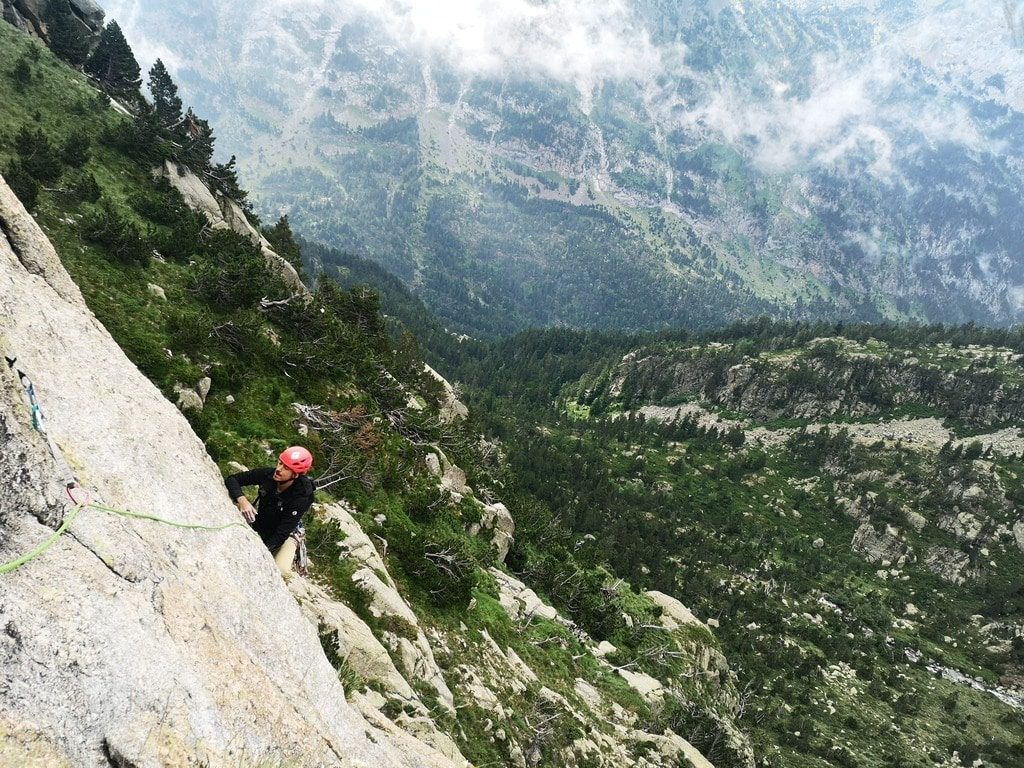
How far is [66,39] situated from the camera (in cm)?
5212

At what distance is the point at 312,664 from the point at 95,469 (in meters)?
4.09

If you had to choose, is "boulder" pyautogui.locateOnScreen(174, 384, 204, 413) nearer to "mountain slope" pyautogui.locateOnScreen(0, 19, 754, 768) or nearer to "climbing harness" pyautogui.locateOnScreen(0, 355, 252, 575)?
"mountain slope" pyautogui.locateOnScreen(0, 19, 754, 768)

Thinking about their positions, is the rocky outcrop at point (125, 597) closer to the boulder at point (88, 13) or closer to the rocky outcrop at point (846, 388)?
the boulder at point (88, 13)

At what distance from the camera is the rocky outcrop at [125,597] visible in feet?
13.3

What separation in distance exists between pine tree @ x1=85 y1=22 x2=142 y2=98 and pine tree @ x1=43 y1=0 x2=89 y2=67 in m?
1.23

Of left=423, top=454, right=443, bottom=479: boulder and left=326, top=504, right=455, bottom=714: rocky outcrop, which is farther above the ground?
left=423, top=454, right=443, bottom=479: boulder

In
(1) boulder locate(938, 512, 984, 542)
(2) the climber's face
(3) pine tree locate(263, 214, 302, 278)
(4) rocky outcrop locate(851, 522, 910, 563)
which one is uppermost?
(1) boulder locate(938, 512, 984, 542)

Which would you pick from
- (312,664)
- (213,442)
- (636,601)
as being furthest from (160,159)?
(636,601)

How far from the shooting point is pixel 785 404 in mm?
180625

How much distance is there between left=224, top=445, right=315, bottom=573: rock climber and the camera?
940cm

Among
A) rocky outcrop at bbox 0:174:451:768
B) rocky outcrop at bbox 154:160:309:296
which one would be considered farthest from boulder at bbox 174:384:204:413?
rocky outcrop at bbox 154:160:309:296

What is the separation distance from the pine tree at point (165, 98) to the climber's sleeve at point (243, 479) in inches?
2087

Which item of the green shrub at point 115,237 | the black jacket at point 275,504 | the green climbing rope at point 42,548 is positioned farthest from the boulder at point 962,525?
the green climbing rope at point 42,548

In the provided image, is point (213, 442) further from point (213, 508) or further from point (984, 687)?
point (984, 687)
